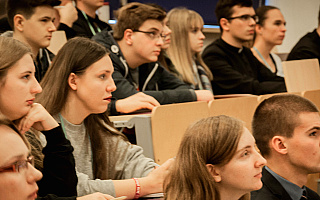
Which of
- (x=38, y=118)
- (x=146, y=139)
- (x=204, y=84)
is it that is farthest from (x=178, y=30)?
(x=38, y=118)

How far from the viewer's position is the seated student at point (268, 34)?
4.78 m

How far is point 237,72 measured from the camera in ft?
13.8

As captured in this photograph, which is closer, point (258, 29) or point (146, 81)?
point (146, 81)

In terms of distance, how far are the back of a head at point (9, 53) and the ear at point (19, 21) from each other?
1.41 m

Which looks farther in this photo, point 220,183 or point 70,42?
point 70,42

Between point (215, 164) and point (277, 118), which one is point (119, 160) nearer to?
point (215, 164)

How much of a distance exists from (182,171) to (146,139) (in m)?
0.72

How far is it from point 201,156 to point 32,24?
187 cm

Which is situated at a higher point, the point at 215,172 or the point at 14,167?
the point at 14,167

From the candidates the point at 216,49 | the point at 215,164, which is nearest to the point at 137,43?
the point at 216,49

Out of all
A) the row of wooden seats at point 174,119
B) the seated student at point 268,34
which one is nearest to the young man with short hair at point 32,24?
the row of wooden seats at point 174,119

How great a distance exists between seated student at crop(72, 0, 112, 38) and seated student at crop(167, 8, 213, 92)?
62cm

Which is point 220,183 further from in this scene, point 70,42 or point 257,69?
point 257,69

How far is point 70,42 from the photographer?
2.18 meters
